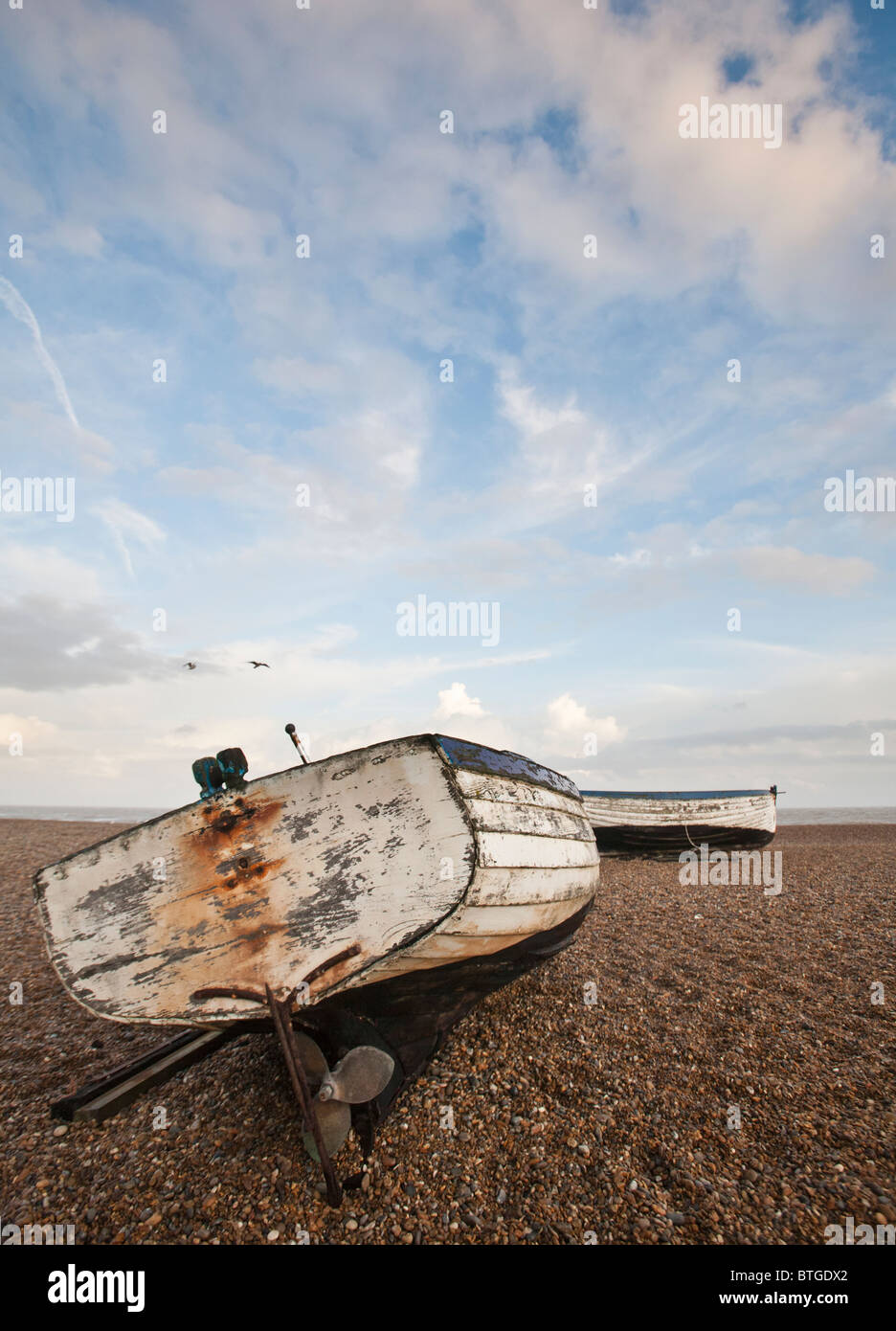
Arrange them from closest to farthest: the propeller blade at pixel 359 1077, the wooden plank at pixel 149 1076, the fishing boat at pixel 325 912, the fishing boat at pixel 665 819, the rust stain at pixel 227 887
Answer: the propeller blade at pixel 359 1077 < the fishing boat at pixel 325 912 < the rust stain at pixel 227 887 < the wooden plank at pixel 149 1076 < the fishing boat at pixel 665 819

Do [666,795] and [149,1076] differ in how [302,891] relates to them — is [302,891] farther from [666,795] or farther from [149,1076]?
[666,795]

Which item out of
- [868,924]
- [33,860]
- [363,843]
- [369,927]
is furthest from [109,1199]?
[33,860]

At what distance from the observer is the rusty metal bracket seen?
3.57 m

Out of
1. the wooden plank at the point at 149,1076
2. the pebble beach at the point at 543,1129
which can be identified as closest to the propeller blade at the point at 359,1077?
the pebble beach at the point at 543,1129

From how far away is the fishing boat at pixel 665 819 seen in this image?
17188mm

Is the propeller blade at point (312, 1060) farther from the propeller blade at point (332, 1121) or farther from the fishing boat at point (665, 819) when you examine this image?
the fishing boat at point (665, 819)

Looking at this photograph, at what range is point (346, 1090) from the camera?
378 cm

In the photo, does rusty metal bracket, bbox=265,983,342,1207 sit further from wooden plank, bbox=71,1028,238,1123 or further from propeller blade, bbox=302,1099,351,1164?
wooden plank, bbox=71,1028,238,1123

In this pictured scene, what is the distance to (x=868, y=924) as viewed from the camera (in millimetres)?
9539

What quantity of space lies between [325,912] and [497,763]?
1847mm

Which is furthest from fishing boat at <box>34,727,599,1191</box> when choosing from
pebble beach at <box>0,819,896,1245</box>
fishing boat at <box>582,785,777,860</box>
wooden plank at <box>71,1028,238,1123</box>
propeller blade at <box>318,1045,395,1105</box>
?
fishing boat at <box>582,785,777,860</box>

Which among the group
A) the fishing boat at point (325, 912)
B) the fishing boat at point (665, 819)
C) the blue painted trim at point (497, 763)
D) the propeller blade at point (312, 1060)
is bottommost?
the fishing boat at point (665, 819)

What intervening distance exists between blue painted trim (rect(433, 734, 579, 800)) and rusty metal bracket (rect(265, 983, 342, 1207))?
1999mm
